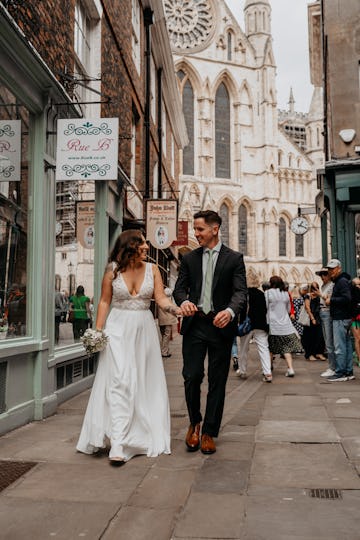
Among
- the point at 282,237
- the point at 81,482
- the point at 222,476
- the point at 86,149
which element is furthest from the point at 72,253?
the point at 282,237

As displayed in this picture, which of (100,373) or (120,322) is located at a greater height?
(120,322)

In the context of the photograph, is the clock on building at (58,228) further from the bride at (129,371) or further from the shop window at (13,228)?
the bride at (129,371)

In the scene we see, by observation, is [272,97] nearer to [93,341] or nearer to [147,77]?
[147,77]

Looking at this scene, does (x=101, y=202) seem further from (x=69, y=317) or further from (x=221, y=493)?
(x=221, y=493)

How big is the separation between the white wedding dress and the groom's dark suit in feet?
0.81

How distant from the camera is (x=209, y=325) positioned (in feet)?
15.7

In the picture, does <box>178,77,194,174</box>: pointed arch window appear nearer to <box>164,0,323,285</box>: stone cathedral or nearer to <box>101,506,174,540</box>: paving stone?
<box>164,0,323,285</box>: stone cathedral

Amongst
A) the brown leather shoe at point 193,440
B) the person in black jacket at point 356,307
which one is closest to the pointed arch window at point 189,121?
the person in black jacket at point 356,307

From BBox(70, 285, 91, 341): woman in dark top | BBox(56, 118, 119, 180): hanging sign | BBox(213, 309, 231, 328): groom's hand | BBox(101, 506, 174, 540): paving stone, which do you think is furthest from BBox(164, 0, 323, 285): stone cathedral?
BBox(101, 506, 174, 540): paving stone

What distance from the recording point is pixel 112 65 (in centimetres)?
1059

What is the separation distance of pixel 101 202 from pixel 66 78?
2.10 metres

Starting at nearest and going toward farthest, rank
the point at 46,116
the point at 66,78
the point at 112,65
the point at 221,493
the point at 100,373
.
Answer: the point at 221,493, the point at 100,373, the point at 46,116, the point at 66,78, the point at 112,65

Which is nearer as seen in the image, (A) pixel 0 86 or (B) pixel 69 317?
(A) pixel 0 86

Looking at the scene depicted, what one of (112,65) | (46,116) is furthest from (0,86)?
(112,65)
